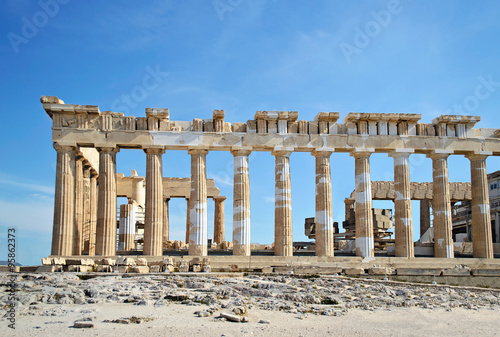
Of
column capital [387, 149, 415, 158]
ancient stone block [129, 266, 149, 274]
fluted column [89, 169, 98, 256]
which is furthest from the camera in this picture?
fluted column [89, 169, 98, 256]

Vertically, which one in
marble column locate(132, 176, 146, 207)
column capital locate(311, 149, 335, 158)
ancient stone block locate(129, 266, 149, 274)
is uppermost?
column capital locate(311, 149, 335, 158)

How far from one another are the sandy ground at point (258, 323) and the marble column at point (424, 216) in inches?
1132

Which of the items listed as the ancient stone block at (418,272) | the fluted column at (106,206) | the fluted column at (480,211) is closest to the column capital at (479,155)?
the fluted column at (480,211)

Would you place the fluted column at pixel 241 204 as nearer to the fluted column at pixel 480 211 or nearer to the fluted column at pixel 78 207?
the fluted column at pixel 78 207

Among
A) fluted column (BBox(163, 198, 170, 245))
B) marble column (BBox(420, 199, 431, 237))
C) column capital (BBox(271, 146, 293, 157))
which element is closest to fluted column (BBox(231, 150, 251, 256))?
column capital (BBox(271, 146, 293, 157))

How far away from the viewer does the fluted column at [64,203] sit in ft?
93.3

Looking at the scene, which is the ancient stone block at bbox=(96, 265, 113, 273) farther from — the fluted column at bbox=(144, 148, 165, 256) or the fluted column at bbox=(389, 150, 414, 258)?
the fluted column at bbox=(389, 150, 414, 258)

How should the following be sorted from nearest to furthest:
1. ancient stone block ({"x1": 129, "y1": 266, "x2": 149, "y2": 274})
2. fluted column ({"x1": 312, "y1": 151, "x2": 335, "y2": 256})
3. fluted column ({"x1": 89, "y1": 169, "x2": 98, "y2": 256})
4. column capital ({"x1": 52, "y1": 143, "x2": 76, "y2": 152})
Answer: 1. ancient stone block ({"x1": 129, "y1": 266, "x2": 149, "y2": 274})
2. column capital ({"x1": 52, "y1": 143, "x2": 76, "y2": 152})
3. fluted column ({"x1": 312, "y1": 151, "x2": 335, "y2": 256})
4. fluted column ({"x1": 89, "y1": 169, "x2": 98, "y2": 256})

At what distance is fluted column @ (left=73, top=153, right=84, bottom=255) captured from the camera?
29938 millimetres

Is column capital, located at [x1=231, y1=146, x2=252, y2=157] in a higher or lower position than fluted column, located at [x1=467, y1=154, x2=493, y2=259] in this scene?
higher

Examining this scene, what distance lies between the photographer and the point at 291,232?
30.4 metres

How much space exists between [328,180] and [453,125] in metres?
8.57

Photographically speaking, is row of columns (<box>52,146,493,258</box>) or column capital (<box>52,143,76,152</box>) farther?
column capital (<box>52,143,76,152</box>)

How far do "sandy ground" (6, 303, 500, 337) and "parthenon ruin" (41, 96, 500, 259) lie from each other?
13.6 m
